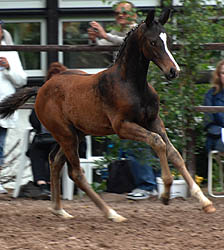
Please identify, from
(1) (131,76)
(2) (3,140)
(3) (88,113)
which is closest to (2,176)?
(2) (3,140)

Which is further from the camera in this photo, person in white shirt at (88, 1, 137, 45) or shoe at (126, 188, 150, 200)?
person in white shirt at (88, 1, 137, 45)

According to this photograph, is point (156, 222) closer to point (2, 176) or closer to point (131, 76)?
point (131, 76)

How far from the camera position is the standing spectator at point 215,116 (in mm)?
7273

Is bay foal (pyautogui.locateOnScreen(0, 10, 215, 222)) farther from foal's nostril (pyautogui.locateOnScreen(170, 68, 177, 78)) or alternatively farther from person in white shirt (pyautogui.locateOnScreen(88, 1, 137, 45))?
person in white shirt (pyautogui.locateOnScreen(88, 1, 137, 45))

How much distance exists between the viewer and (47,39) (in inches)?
371

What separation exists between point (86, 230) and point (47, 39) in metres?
4.57

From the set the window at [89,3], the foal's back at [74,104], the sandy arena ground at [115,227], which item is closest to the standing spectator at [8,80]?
the sandy arena ground at [115,227]

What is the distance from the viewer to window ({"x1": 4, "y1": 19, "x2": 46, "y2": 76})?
9.47m

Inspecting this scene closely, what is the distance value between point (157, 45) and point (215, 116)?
2237 millimetres

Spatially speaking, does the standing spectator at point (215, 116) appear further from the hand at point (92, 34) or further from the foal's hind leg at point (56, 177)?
the foal's hind leg at point (56, 177)

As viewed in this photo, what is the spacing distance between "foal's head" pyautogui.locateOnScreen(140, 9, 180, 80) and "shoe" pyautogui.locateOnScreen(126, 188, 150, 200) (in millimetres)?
2162

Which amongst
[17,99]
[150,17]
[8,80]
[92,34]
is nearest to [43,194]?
[17,99]

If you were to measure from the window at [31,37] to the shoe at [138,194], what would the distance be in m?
2.93

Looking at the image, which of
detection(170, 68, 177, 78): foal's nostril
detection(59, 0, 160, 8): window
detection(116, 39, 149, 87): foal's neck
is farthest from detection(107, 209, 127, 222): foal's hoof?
detection(59, 0, 160, 8): window
